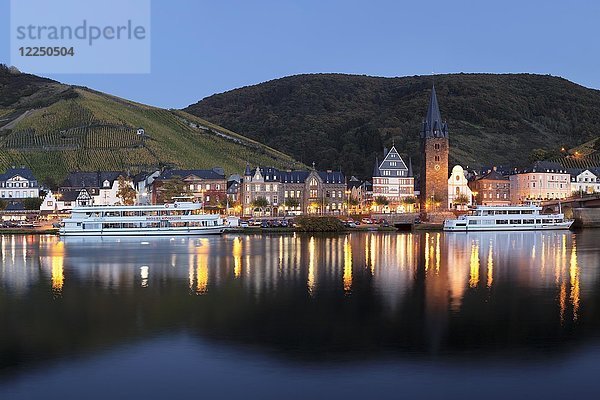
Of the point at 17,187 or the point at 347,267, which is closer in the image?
the point at 347,267

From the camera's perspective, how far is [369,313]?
94.9 feet

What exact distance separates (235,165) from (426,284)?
325 feet

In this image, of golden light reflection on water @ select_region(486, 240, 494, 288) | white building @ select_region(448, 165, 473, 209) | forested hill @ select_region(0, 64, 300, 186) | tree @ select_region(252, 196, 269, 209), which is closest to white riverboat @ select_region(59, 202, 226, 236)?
tree @ select_region(252, 196, 269, 209)

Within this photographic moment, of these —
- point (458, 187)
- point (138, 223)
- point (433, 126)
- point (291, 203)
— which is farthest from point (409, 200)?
point (138, 223)

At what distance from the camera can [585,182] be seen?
115000mm

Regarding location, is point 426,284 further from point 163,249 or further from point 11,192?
point 11,192

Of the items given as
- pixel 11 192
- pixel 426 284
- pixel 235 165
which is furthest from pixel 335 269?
pixel 235 165

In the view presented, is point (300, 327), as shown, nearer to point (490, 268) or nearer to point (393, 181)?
point (490, 268)

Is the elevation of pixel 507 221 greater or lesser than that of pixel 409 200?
lesser

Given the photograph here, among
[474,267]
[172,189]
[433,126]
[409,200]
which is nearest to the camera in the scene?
[474,267]

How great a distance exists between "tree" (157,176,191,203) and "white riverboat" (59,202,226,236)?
12981 millimetres

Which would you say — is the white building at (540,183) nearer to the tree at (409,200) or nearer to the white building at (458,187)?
the white building at (458,187)

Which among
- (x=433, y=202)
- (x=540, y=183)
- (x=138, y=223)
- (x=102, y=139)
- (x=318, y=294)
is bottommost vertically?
(x=318, y=294)

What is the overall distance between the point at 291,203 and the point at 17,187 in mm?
36779
